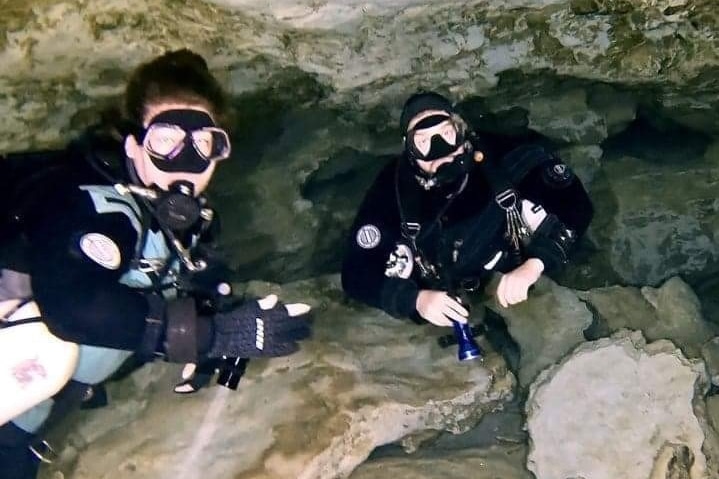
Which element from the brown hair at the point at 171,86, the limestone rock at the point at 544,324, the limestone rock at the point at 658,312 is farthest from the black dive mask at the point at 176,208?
the limestone rock at the point at 658,312

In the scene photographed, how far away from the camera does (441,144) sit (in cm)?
254

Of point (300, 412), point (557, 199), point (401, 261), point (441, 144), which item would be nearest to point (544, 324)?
point (557, 199)

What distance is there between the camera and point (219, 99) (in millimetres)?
2336

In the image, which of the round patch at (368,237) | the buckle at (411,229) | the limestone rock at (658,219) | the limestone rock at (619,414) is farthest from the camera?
the limestone rock at (658,219)

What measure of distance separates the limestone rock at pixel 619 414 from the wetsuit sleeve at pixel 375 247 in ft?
2.03

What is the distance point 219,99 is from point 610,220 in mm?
1993

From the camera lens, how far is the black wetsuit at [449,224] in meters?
2.73

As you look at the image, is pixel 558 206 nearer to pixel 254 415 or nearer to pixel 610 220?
pixel 610 220

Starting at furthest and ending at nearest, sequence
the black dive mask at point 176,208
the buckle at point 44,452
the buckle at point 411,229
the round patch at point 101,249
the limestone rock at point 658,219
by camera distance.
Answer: the limestone rock at point 658,219, the buckle at point 411,229, the buckle at point 44,452, the black dive mask at point 176,208, the round patch at point 101,249

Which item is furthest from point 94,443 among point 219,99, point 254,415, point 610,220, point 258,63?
point 610,220

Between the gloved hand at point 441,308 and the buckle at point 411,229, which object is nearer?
the gloved hand at point 441,308

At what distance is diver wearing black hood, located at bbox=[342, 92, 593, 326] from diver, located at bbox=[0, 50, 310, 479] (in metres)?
0.47

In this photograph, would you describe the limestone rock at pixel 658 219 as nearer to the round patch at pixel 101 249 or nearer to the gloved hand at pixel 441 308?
the gloved hand at pixel 441 308

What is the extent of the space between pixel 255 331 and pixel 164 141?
24.1 inches
